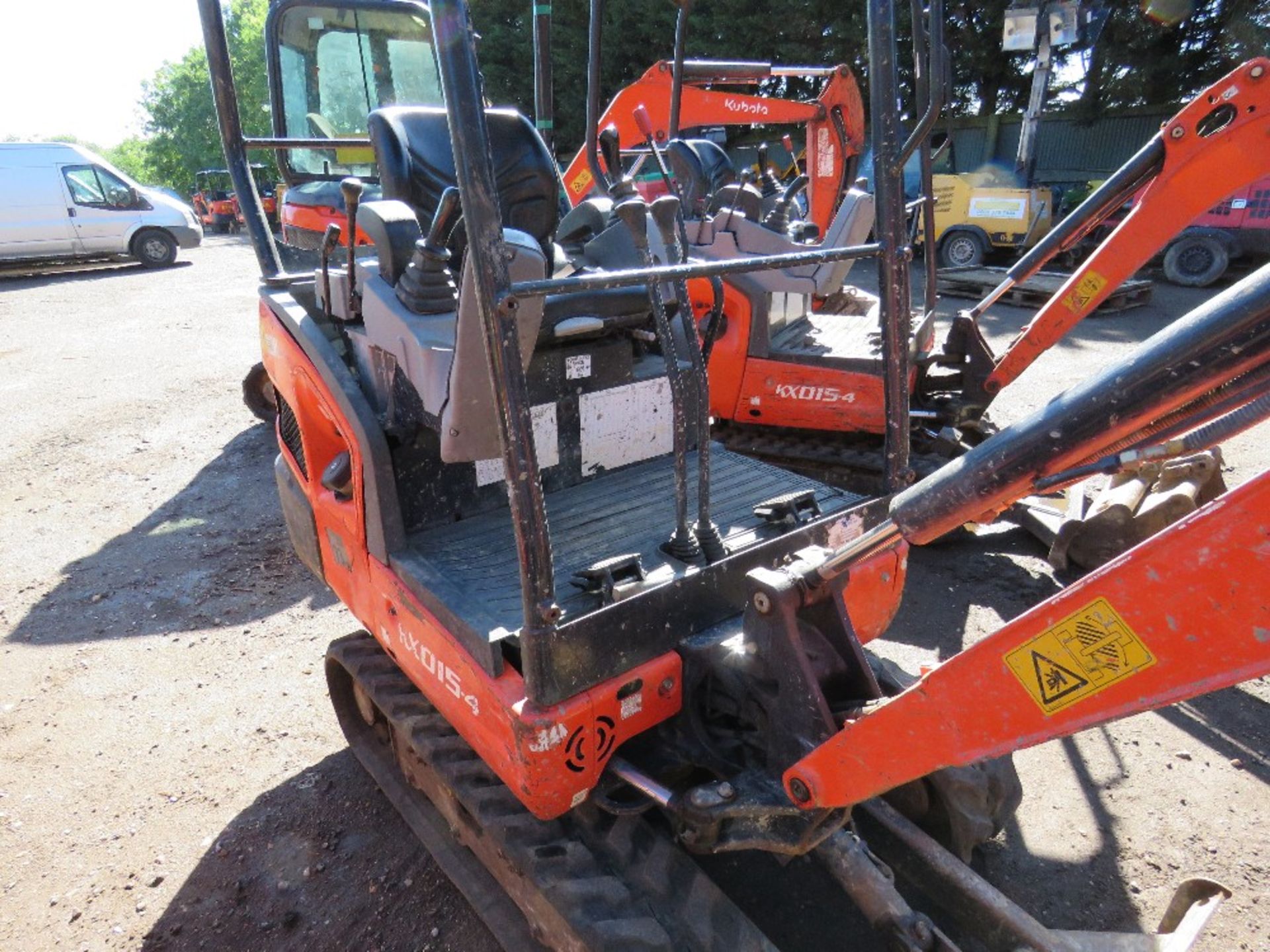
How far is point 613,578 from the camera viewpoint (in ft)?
6.57

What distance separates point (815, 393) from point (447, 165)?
2.47m

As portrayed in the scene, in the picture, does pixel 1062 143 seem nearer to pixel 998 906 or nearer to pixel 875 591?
pixel 875 591

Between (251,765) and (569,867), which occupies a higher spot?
(569,867)

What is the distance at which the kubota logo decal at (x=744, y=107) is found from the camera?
6.61 metres

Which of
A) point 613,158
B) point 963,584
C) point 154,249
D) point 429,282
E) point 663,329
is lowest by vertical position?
point 963,584

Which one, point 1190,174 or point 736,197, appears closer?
point 1190,174

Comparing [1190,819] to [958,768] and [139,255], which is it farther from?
[139,255]

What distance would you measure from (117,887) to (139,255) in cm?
1600

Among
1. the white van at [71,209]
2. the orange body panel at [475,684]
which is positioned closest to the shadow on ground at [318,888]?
the orange body panel at [475,684]

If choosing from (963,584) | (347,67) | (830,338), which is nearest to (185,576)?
(830,338)

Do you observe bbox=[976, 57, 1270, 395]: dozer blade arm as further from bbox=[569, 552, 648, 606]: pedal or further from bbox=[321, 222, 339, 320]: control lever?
bbox=[321, 222, 339, 320]: control lever

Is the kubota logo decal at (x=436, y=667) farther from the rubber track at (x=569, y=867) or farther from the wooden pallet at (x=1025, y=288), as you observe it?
the wooden pallet at (x=1025, y=288)

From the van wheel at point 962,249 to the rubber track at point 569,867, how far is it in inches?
472

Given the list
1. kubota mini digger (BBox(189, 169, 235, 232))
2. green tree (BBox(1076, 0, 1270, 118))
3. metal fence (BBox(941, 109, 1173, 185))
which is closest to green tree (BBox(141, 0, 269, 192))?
kubota mini digger (BBox(189, 169, 235, 232))
